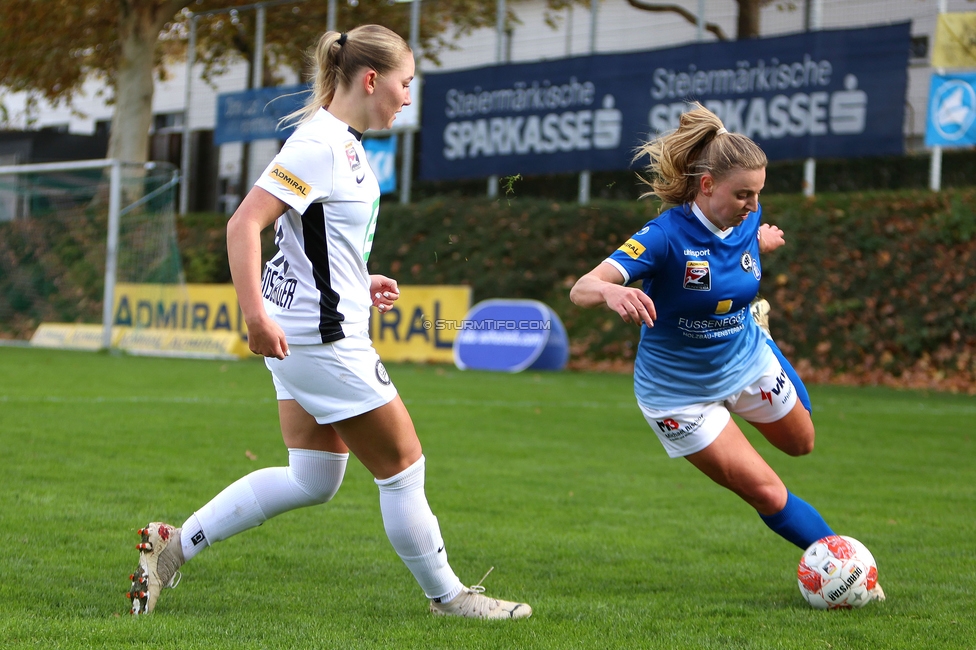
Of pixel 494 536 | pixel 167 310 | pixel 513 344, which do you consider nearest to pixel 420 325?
pixel 513 344

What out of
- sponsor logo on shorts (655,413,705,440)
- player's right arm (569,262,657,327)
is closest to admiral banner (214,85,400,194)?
sponsor logo on shorts (655,413,705,440)

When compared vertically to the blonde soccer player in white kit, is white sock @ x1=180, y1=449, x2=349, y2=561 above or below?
below

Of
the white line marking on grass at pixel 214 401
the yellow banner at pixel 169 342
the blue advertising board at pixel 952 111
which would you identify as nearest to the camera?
the white line marking on grass at pixel 214 401

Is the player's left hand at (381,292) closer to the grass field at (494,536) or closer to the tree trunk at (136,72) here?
the grass field at (494,536)

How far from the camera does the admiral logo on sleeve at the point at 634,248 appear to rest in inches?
158

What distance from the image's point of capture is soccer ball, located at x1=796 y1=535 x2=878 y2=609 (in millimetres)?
4176

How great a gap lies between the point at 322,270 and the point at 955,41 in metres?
13.9

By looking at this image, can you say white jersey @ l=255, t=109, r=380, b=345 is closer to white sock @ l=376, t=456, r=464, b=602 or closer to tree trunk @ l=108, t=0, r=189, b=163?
white sock @ l=376, t=456, r=464, b=602

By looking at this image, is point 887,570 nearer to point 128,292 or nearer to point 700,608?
point 700,608

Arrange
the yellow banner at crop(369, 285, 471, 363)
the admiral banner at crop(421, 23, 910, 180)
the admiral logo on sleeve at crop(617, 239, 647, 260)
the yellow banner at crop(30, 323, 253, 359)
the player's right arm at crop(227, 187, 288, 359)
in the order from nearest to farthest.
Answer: the player's right arm at crop(227, 187, 288, 359) → the admiral logo on sleeve at crop(617, 239, 647, 260) → the admiral banner at crop(421, 23, 910, 180) → the yellow banner at crop(369, 285, 471, 363) → the yellow banner at crop(30, 323, 253, 359)

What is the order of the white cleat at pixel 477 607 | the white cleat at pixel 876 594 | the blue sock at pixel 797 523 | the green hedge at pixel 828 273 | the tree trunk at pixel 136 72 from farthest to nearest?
the tree trunk at pixel 136 72, the green hedge at pixel 828 273, the blue sock at pixel 797 523, the white cleat at pixel 876 594, the white cleat at pixel 477 607

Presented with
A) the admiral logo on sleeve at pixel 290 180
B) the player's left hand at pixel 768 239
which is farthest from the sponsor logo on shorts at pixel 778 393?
the admiral logo on sleeve at pixel 290 180

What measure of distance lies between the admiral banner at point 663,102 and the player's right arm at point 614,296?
12.4 meters

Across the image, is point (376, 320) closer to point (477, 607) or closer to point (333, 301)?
point (477, 607)
